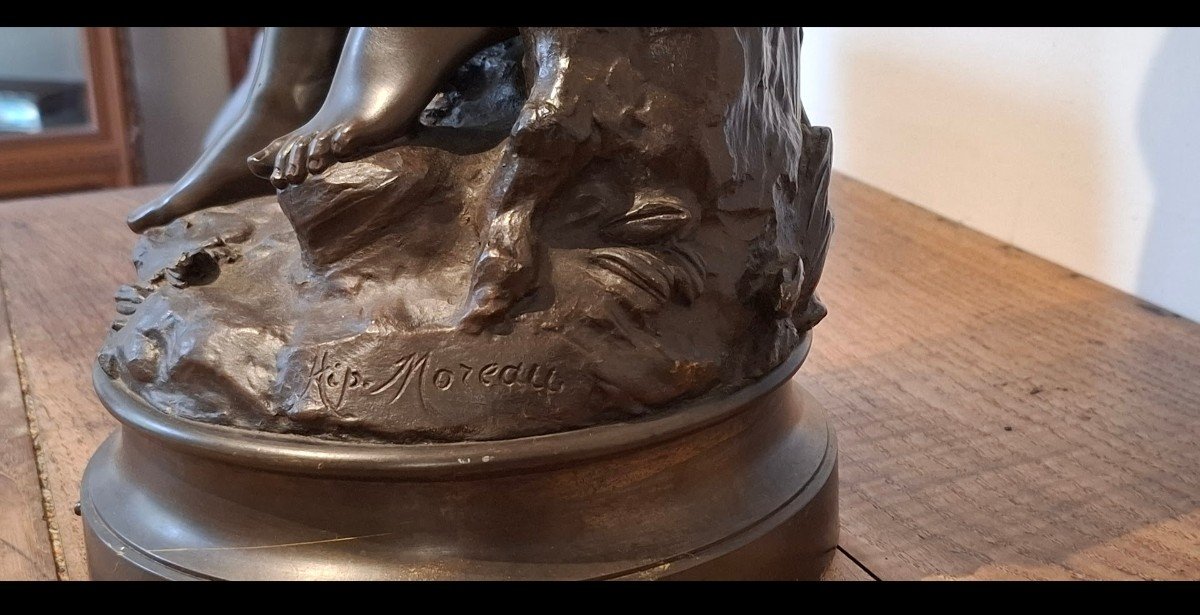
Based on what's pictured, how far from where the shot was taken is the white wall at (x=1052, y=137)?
1596 millimetres

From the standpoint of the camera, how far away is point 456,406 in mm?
871

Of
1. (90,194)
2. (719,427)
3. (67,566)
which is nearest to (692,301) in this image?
(719,427)

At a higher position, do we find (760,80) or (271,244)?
(760,80)

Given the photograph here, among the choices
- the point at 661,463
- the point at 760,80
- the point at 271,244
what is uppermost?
the point at 760,80

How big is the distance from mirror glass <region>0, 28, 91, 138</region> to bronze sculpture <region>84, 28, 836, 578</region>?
71.5 inches

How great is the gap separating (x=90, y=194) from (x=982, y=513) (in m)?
1.61

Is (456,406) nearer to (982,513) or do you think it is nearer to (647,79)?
(647,79)

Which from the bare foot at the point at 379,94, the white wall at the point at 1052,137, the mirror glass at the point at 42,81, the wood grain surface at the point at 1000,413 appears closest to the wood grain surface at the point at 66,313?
the wood grain surface at the point at 1000,413

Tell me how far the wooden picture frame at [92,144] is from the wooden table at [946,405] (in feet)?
2.19

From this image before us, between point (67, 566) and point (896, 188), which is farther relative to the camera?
point (896, 188)

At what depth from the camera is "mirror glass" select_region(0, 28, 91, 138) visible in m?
2.62

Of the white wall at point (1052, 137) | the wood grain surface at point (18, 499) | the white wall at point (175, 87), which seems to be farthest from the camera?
the white wall at point (175, 87)

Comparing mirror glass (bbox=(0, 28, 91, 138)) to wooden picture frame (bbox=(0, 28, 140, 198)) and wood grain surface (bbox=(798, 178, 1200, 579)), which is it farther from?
wood grain surface (bbox=(798, 178, 1200, 579))
